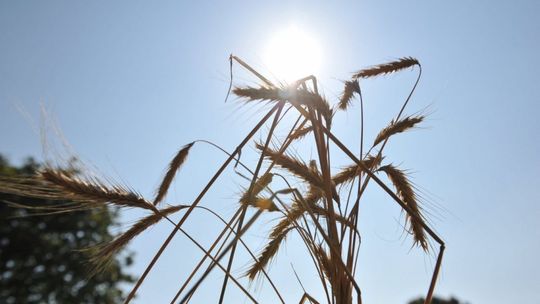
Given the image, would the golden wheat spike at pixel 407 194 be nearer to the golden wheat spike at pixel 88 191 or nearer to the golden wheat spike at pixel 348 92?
the golden wheat spike at pixel 348 92

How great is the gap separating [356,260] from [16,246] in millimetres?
17642

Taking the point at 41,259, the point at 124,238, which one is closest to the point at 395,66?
the point at 124,238

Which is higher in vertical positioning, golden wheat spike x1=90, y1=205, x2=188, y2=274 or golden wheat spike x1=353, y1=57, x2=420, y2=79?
golden wheat spike x1=353, y1=57, x2=420, y2=79

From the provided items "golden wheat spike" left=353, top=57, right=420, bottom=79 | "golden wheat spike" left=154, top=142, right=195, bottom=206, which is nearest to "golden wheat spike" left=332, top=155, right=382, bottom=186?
"golden wheat spike" left=353, top=57, right=420, bottom=79

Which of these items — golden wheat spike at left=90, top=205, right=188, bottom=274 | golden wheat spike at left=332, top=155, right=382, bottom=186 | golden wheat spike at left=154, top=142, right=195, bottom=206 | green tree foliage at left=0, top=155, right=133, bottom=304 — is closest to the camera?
golden wheat spike at left=90, top=205, right=188, bottom=274

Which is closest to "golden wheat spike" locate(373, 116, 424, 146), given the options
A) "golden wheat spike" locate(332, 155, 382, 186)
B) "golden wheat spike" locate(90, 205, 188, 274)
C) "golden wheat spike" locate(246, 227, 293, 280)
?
"golden wheat spike" locate(332, 155, 382, 186)

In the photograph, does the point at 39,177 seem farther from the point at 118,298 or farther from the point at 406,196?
the point at 118,298

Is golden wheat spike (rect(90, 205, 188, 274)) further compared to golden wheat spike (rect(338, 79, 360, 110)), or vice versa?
golden wheat spike (rect(338, 79, 360, 110))

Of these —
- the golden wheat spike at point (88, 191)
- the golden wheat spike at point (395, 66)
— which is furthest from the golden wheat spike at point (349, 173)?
the golden wheat spike at point (88, 191)

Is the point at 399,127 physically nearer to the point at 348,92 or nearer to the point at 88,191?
the point at 348,92

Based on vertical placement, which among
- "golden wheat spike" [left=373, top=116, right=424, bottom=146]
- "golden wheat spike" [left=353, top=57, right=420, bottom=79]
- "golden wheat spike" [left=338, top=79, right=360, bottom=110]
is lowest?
"golden wheat spike" [left=373, top=116, right=424, bottom=146]

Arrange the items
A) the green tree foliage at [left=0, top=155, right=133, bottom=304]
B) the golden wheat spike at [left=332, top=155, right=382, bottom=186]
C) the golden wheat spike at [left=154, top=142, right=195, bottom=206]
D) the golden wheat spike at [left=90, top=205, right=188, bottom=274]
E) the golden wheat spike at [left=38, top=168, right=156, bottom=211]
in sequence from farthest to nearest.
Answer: the green tree foliage at [left=0, top=155, right=133, bottom=304] < the golden wheat spike at [left=332, top=155, right=382, bottom=186] < the golden wheat spike at [left=154, top=142, right=195, bottom=206] < the golden wheat spike at [left=90, top=205, right=188, bottom=274] < the golden wheat spike at [left=38, top=168, right=156, bottom=211]

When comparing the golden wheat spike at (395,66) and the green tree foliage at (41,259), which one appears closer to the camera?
the golden wheat spike at (395,66)

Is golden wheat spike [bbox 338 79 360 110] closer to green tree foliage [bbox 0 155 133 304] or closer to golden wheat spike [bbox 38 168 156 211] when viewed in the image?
golden wheat spike [bbox 38 168 156 211]
